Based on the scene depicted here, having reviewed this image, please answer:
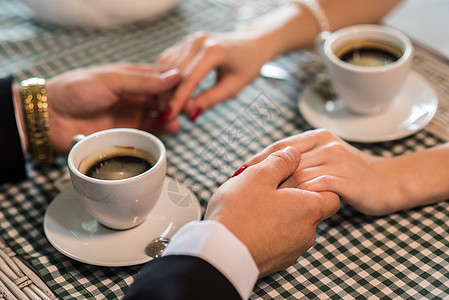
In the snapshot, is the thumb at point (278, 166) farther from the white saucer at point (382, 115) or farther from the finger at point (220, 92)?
the finger at point (220, 92)

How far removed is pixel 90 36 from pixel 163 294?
2.72 feet

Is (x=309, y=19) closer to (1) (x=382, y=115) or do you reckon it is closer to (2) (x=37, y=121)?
(1) (x=382, y=115)

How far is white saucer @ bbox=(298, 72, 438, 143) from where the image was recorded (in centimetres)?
89

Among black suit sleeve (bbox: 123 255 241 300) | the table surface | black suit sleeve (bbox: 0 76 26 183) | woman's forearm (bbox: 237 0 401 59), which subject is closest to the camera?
black suit sleeve (bbox: 123 255 241 300)

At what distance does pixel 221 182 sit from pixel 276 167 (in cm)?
17

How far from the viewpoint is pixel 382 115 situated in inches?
37.0

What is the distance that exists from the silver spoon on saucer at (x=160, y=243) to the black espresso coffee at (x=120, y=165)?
88mm

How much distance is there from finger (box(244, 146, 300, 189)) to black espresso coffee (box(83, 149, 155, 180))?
0.51ft

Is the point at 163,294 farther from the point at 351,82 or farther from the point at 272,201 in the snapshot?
the point at 351,82

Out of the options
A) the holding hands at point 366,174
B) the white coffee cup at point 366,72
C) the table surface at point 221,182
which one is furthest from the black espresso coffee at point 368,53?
the holding hands at point 366,174

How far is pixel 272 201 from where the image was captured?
0.63 m

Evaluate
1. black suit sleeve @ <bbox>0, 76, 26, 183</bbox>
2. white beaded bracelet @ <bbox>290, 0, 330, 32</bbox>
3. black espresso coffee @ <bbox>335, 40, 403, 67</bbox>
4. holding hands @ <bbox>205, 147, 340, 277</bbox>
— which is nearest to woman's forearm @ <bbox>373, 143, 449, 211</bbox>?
holding hands @ <bbox>205, 147, 340, 277</bbox>

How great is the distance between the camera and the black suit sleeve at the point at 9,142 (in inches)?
32.3

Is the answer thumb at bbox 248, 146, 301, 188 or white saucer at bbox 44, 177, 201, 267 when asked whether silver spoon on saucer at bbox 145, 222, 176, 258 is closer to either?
white saucer at bbox 44, 177, 201, 267
